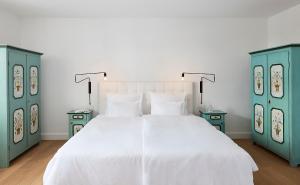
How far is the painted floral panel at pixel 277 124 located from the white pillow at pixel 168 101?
1.47 meters

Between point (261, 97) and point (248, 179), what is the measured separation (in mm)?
2315

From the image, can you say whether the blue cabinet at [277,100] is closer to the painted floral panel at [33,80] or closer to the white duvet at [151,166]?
the white duvet at [151,166]

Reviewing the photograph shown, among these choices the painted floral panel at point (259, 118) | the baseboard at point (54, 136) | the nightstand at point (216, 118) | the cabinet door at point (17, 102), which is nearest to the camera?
the cabinet door at point (17, 102)

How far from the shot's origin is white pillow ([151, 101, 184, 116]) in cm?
438

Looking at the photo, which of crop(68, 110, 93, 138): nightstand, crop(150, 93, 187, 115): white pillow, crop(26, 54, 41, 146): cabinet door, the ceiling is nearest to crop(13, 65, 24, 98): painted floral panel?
crop(26, 54, 41, 146): cabinet door

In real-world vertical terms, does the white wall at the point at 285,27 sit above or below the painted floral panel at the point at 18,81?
above

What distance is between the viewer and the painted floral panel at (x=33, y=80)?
4387mm

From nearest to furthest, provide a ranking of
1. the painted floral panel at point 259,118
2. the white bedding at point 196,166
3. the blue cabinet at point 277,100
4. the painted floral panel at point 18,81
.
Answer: the white bedding at point 196,166, the blue cabinet at point 277,100, the painted floral panel at point 18,81, the painted floral panel at point 259,118

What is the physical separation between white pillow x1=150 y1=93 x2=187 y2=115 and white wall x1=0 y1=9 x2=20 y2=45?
2789mm

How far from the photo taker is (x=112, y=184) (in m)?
2.33

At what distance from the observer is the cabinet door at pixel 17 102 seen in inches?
144

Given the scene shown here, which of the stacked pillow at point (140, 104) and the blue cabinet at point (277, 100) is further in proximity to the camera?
the stacked pillow at point (140, 104)

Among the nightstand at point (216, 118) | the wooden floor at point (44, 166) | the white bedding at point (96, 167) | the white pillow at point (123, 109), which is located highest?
the white pillow at point (123, 109)

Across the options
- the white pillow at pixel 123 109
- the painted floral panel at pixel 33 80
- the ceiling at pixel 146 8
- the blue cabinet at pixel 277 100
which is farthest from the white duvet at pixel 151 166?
the ceiling at pixel 146 8
